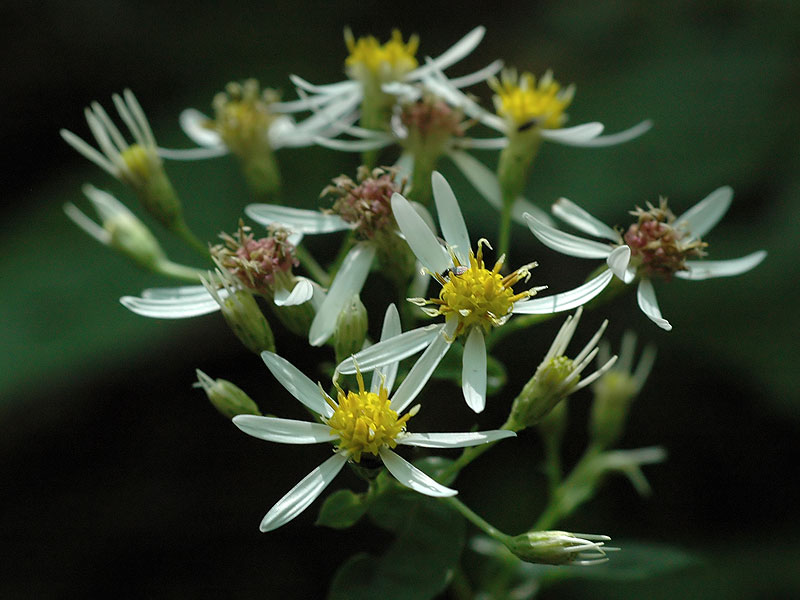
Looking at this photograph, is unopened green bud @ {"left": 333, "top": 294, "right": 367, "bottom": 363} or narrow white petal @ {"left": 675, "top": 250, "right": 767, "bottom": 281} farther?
narrow white petal @ {"left": 675, "top": 250, "right": 767, "bottom": 281}

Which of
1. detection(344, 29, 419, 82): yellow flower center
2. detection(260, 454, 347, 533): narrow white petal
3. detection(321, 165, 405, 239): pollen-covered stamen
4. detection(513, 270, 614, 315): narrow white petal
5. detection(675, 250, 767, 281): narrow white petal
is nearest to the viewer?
detection(260, 454, 347, 533): narrow white petal

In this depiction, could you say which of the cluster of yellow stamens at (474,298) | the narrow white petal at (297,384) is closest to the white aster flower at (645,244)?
the cluster of yellow stamens at (474,298)

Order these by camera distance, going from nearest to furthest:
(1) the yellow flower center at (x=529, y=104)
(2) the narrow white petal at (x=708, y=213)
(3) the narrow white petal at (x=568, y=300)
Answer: (3) the narrow white petal at (x=568, y=300)
(2) the narrow white petal at (x=708, y=213)
(1) the yellow flower center at (x=529, y=104)

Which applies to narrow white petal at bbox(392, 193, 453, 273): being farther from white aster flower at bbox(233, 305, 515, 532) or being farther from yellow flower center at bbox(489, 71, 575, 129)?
yellow flower center at bbox(489, 71, 575, 129)

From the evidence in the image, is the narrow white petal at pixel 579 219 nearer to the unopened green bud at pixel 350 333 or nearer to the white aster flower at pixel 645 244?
the white aster flower at pixel 645 244

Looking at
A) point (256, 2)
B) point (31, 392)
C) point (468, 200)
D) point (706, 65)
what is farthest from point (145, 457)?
point (706, 65)

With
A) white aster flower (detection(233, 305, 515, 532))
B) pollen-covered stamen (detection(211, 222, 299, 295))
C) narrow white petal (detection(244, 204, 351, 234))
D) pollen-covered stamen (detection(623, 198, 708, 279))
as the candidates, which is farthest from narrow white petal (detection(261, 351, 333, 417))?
pollen-covered stamen (detection(623, 198, 708, 279))

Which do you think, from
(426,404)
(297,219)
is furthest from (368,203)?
(426,404)

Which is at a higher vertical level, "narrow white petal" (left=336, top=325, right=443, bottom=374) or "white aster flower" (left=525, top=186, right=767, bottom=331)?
"white aster flower" (left=525, top=186, right=767, bottom=331)
